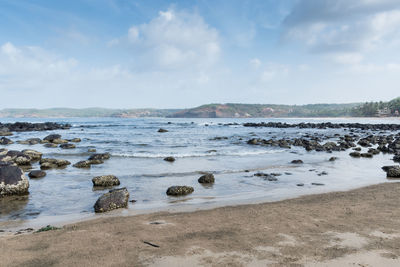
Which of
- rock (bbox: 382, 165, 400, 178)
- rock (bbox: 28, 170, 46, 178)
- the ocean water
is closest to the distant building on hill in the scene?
the ocean water

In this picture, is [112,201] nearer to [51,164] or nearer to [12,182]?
[12,182]

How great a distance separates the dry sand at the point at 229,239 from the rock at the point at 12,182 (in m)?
4.89

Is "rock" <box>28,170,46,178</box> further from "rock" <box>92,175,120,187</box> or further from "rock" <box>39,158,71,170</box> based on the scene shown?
"rock" <box>92,175,120,187</box>

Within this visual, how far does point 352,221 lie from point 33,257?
6.83 metres

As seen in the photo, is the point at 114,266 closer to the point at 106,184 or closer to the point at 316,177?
the point at 106,184

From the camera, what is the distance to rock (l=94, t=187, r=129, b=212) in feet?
27.9

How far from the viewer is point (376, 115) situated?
144m

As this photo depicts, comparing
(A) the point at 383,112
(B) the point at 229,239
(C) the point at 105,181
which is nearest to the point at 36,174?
(C) the point at 105,181

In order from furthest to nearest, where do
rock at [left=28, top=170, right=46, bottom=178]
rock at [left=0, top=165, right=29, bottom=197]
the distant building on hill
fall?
the distant building on hill < rock at [left=28, top=170, right=46, bottom=178] < rock at [left=0, top=165, right=29, bottom=197]

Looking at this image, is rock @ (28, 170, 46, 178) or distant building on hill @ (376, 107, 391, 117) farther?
distant building on hill @ (376, 107, 391, 117)

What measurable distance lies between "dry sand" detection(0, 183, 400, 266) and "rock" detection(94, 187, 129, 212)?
1069 mm

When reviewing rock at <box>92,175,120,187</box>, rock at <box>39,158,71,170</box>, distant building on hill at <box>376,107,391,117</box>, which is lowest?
rock at <box>39,158,71,170</box>

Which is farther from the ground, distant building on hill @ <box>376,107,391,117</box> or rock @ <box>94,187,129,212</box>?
distant building on hill @ <box>376,107,391,117</box>

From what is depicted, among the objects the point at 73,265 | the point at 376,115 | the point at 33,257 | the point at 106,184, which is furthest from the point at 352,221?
the point at 376,115
